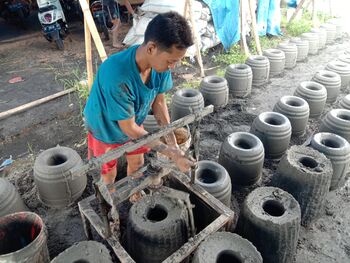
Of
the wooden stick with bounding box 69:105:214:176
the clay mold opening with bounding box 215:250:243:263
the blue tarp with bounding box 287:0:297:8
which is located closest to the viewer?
the wooden stick with bounding box 69:105:214:176

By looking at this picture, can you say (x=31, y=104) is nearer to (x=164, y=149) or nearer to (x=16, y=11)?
(x=164, y=149)

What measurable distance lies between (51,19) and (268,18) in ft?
18.6

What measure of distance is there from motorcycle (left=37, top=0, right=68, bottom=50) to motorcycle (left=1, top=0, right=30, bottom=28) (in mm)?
1838

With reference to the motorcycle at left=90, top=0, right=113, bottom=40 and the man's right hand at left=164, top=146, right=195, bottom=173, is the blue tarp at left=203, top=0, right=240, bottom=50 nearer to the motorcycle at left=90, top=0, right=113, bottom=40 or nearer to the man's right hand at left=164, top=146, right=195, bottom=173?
the motorcycle at left=90, top=0, right=113, bottom=40

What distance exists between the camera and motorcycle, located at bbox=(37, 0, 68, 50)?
276 inches

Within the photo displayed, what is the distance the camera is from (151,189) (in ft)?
7.91

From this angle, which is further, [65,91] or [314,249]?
[65,91]

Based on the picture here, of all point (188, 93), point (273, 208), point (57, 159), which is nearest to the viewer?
point (273, 208)

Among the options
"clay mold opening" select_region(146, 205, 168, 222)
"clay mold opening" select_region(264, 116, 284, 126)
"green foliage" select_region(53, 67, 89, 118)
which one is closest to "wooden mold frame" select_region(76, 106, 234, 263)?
"clay mold opening" select_region(146, 205, 168, 222)

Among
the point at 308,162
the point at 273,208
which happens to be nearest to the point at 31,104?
the point at 273,208

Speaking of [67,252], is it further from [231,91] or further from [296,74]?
[296,74]

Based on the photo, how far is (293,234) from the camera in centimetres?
245

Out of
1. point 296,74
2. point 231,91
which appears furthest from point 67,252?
point 296,74

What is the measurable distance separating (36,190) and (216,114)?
2945 mm
